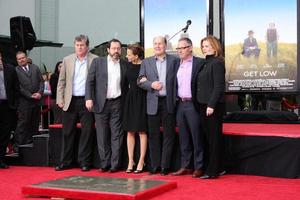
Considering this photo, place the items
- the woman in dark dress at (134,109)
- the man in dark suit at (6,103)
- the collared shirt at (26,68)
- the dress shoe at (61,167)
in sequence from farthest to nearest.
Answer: the collared shirt at (26,68) → the man in dark suit at (6,103) → the dress shoe at (61,167) → the woman in dark dress at (134,109)

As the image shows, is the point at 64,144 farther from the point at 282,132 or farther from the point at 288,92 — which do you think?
the point at 288,92

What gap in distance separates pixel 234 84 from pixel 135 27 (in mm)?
6522

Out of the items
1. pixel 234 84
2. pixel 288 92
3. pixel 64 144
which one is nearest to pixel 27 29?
pixel 64 144

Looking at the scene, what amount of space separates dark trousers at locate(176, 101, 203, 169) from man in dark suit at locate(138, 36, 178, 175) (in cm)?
11

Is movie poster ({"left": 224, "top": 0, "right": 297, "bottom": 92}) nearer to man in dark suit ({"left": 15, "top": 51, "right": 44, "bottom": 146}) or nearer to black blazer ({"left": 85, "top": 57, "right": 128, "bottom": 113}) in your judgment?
black blazer ({"left": 85, "top": 57, "right": 128, "bottom": 113})

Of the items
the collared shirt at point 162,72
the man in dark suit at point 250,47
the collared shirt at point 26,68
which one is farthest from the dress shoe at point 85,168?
the man in dark suit at point 250,47

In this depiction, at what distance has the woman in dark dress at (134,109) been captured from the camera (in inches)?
200

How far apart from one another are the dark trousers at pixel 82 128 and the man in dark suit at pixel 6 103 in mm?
693

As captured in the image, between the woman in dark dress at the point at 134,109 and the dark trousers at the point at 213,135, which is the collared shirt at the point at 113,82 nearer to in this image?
the woman in dark dress at the point at 134,109

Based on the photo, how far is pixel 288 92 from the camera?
6137 millimetres

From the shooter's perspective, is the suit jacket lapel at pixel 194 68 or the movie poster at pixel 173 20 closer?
the suit jacket lapel at pixel 194 68

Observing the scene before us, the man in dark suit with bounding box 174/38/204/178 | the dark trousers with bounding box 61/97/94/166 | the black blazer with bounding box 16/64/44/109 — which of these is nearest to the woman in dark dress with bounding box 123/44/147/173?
the man in dark suit with bounding box 174/38/204/178

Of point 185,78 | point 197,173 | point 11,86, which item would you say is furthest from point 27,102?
point 197,173

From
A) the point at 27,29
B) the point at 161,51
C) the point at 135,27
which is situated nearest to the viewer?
the point at 161,51
